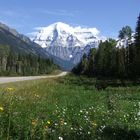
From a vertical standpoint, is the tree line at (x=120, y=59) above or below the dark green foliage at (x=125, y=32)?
below

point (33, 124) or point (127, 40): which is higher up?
point (127, 40)

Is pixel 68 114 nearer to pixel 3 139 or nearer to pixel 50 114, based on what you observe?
pixel 50 114

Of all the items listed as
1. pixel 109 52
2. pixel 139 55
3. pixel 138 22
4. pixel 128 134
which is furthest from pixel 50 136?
pixel 109 52

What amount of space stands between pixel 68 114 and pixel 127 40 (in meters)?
142

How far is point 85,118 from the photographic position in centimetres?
1393

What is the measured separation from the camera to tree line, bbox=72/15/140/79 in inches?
4215

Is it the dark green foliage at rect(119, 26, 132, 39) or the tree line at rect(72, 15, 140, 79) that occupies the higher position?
the dark green foliage at rect(119, 26, 132, 39)

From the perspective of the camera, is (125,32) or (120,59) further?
(125,32)

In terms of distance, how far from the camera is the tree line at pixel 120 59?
107062mm

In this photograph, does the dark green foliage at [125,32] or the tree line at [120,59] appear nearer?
the tree line at [120,59]

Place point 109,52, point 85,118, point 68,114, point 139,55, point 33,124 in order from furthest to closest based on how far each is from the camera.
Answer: point 109,52
point 139,55
point 68,114
point 85,118
point 33,124

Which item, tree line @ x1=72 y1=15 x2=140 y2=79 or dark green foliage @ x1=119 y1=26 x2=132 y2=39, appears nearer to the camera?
tree line @ x1=72 y1=15 x2=140 y2=79

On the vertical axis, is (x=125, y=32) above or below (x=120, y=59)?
above

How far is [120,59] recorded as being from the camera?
Answer: 13300cm
